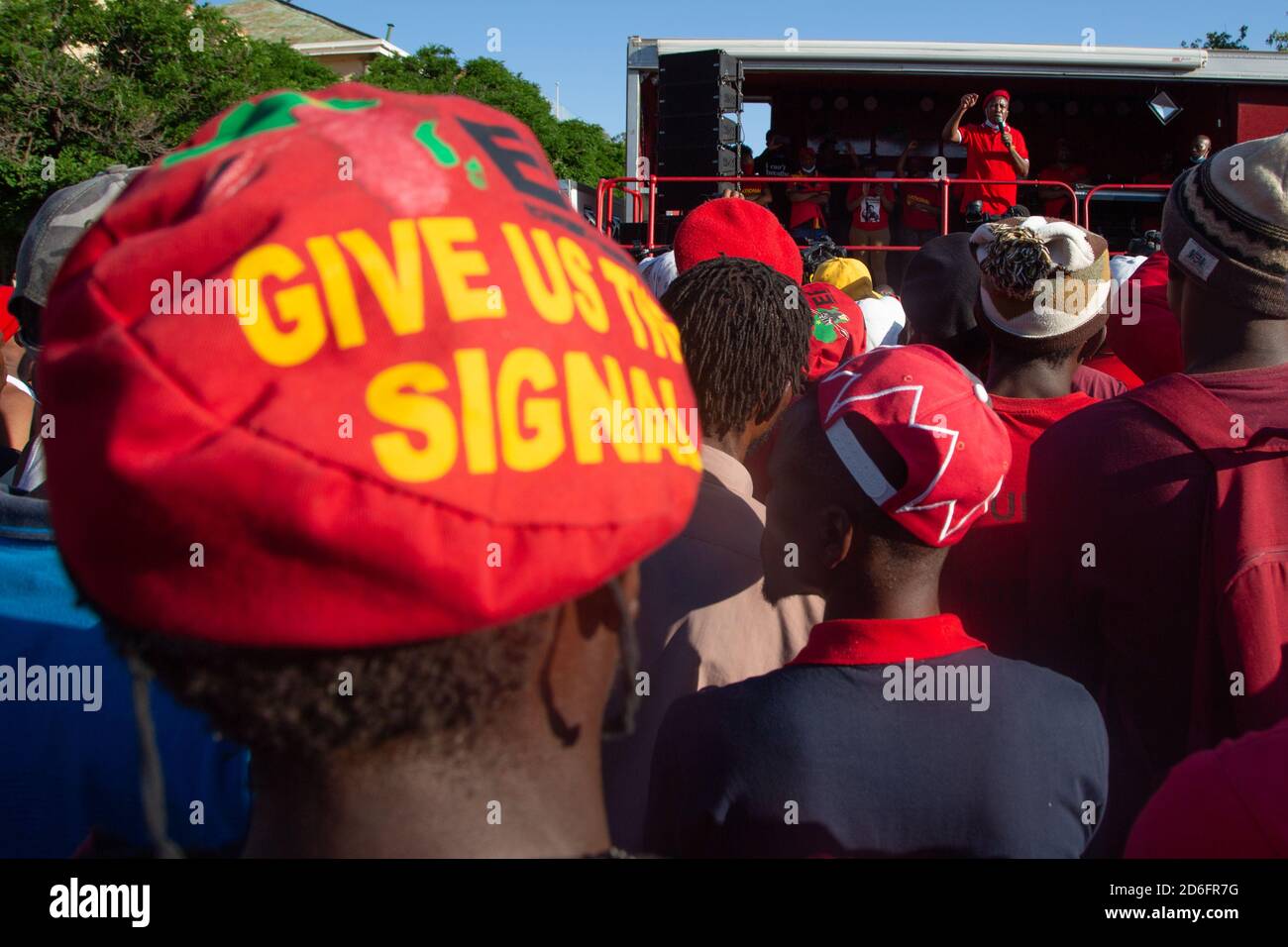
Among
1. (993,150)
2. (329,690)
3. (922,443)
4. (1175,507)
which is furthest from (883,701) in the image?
(993,150)

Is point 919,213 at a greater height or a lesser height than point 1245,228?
greater

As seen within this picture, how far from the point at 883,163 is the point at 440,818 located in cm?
1627

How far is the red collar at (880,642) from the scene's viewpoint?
1.59 meters

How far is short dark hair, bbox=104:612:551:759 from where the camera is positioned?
84 cm

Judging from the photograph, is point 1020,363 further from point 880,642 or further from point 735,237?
point 735,237

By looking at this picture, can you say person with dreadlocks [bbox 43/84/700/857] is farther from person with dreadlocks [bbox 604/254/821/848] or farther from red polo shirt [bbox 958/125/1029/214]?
red polo shirt [bbox 958/125/1029/214]

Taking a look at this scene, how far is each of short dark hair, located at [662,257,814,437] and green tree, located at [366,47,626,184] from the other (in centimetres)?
3117

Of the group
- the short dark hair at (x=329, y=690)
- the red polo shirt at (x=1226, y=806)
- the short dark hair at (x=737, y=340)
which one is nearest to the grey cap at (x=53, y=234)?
the short dark hair at (x=737, y=340)

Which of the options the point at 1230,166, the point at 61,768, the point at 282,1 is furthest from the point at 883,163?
the point at 282,1

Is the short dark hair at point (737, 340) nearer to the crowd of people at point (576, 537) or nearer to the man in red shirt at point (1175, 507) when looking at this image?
the crowd of people at point (576, 537)

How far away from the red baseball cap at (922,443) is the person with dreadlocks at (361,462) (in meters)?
0.78

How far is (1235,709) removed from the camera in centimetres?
178

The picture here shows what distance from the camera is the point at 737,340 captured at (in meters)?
2.37

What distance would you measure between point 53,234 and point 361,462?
158 cm
